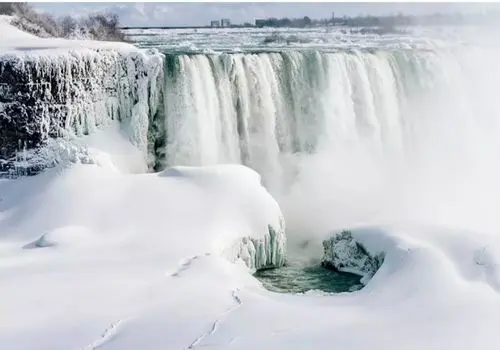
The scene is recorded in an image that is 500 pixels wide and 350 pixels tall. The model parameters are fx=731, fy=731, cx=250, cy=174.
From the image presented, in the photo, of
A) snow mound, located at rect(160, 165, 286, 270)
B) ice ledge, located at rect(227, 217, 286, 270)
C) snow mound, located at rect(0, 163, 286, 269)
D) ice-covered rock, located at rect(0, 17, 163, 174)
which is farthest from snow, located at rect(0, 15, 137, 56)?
ice ledge, located at rect(227, 217, 286, 270)

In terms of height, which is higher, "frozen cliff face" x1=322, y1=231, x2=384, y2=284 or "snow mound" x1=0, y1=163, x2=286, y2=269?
"snow mound" x1=0, y1=163, x2=286, y2=269

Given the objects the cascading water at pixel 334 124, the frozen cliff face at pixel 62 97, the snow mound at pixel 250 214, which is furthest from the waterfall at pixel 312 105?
the snow mound at pixel 250 214

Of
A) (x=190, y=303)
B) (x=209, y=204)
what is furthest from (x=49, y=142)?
(x=190, y=303)

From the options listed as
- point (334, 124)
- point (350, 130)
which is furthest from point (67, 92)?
point (350, 130)

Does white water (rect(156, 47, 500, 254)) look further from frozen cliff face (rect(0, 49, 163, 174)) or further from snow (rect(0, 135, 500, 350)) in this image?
snow (rect(0, 135, 500, 350))

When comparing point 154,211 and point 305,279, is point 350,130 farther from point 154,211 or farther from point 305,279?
point 154,211

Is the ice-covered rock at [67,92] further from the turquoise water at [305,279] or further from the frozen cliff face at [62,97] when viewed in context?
the turquoise water at [305,279]
